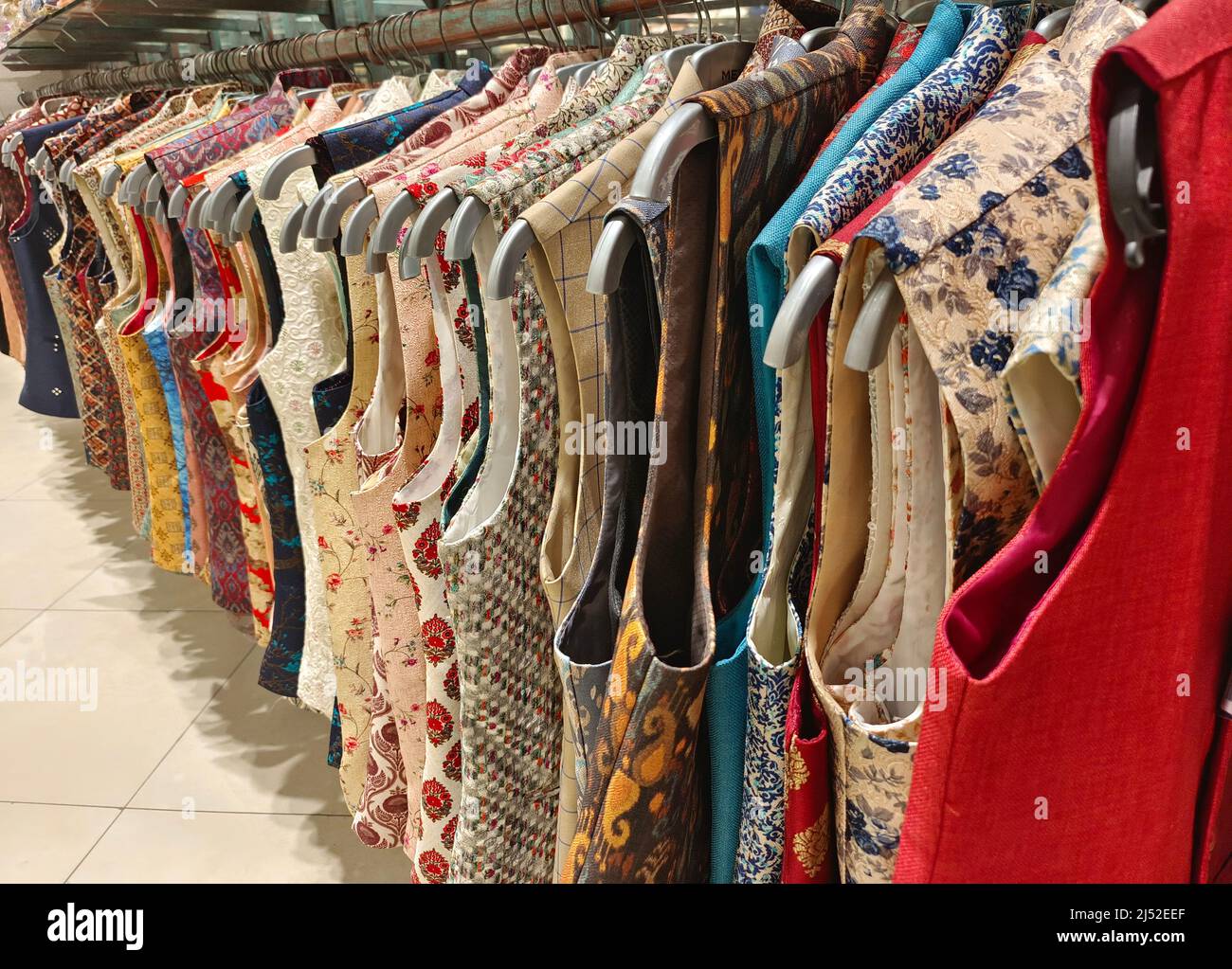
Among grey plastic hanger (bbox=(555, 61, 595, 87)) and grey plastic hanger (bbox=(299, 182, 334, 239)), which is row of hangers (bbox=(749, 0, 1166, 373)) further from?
grey plastic hanger (bbox=(555, 61, 595, 87))

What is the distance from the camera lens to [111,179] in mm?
1348

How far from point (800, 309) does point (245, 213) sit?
768mm

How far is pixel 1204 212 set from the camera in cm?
40

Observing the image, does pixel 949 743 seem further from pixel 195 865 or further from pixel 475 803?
pixel 195 865

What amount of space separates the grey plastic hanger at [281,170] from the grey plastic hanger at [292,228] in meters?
0.05

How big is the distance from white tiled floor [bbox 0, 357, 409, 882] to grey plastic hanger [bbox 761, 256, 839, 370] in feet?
4.21

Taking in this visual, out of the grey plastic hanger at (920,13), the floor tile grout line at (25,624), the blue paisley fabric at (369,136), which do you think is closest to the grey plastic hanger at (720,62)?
the grey plastic hanger at (920,13)

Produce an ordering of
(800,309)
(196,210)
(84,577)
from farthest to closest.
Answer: (84,577) < (196,210) < (800,309)

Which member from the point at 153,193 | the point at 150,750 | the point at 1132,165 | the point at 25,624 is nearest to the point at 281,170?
the point at 153,193

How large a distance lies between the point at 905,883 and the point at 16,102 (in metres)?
5.58

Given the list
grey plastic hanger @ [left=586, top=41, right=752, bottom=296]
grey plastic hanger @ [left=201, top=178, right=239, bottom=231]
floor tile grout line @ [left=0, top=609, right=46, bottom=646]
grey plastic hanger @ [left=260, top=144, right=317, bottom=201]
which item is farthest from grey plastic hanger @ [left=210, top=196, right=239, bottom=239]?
floor tile grout line @ [left=0, top=609, right=46, bottom=646]

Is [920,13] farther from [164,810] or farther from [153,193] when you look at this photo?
[164,810]

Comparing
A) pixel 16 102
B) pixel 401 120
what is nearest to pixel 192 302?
pixel 401 120

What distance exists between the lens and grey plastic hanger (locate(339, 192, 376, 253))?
798mm
